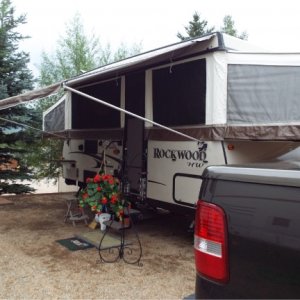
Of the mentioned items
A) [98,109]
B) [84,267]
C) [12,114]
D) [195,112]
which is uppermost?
[12,114]

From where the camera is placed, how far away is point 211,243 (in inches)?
74.1

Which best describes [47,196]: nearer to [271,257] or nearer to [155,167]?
[155,167]

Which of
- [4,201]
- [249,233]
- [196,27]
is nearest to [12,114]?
[4,201]

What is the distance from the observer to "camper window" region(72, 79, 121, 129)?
670 cm

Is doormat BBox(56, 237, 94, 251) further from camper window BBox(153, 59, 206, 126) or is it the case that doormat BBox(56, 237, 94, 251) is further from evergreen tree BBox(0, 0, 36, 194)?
evergreen tree BBox(0, 0, 36, 194)

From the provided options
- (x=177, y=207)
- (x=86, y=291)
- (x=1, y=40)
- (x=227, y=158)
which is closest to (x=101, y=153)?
(x=177, y=207)

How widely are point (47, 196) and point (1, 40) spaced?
3.98m

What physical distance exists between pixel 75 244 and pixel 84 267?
901 millimetres

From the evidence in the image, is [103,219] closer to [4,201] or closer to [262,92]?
[262,92]

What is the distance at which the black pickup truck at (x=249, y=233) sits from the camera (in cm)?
163

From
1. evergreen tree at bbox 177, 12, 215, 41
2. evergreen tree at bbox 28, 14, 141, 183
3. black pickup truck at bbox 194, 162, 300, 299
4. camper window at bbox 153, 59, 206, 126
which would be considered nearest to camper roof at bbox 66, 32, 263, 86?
camper window at bbox 153, 59, 206, 126

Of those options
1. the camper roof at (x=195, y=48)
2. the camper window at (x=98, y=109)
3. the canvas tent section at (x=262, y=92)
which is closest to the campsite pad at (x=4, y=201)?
the camper window at (x=98, y=109)

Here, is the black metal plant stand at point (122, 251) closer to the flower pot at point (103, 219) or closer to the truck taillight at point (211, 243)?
the flower pot at point (103, 219)

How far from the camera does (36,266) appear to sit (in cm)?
455
